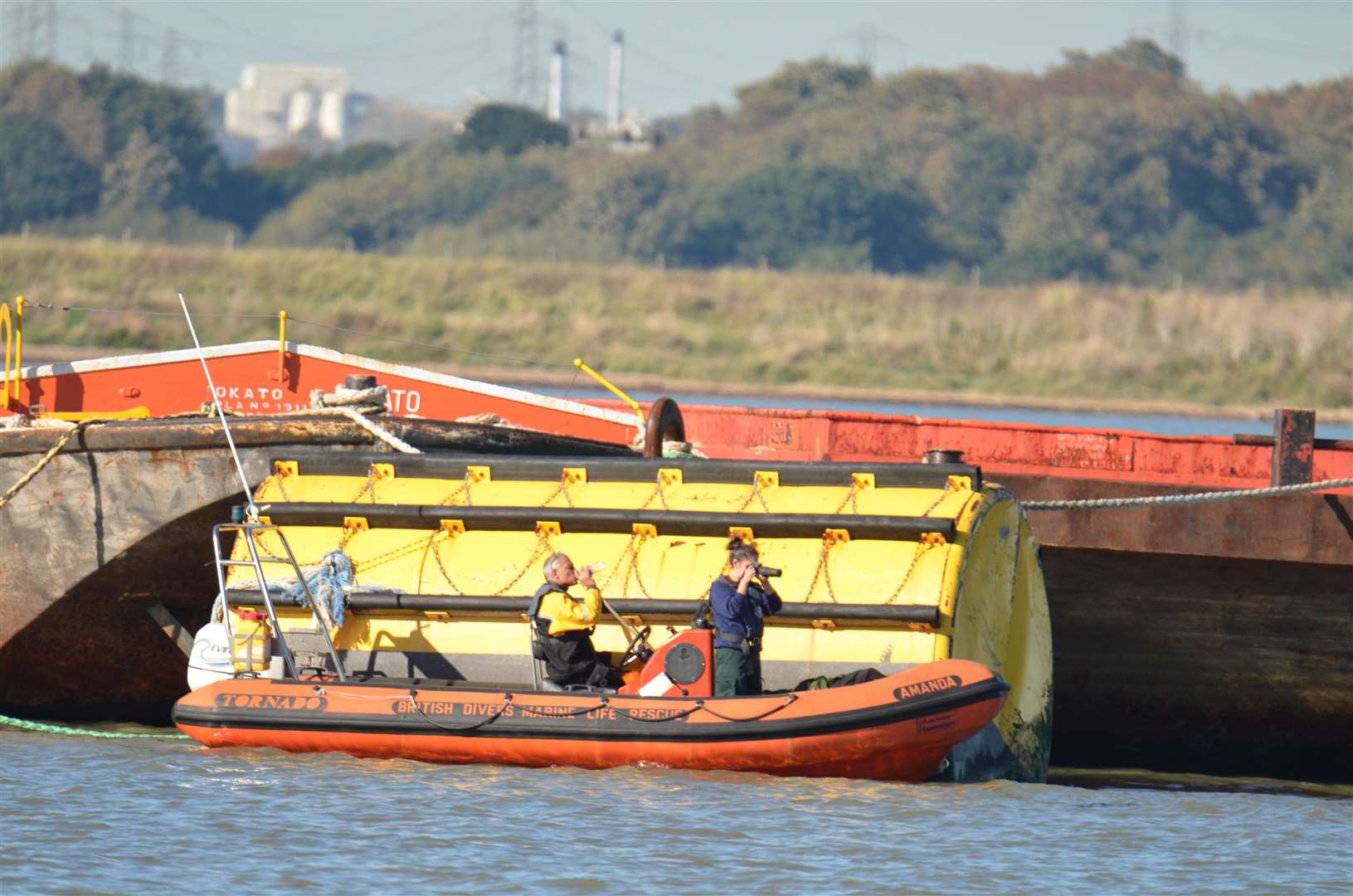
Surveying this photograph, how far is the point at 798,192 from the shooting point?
92562 millimetres

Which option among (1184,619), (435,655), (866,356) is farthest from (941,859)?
(866,356)

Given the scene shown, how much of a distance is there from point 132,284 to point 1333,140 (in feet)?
216

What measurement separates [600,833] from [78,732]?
493cm

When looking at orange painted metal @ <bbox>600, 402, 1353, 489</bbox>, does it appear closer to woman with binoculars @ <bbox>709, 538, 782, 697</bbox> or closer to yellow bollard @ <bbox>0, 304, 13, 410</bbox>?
woman with binoculars @ <bbox>709, 538, 782, 697</bbox>

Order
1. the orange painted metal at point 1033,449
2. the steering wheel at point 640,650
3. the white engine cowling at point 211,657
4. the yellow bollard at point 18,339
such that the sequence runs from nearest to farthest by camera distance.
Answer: the steering wheel at point 640,650 < the white engine cowling at point 211,657 < the yellow bollard at point 18,339 < the orange painted metal at point 1033,449

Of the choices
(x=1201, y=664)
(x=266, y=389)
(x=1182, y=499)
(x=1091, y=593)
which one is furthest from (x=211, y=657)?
(x=1201, y=664)

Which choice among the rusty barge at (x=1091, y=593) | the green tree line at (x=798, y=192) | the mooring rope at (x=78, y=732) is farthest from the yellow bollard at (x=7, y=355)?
the green tree line at (x=798, y=192)

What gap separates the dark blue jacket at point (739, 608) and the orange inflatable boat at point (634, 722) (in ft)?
1.09

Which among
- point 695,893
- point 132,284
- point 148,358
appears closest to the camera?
point 695,893

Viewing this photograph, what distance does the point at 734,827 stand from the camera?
10.2 m

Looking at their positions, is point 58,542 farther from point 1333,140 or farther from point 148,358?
point 1333,140

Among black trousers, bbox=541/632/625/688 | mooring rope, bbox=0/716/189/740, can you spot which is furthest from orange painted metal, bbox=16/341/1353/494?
black trousers, bbox=541/632/625/688

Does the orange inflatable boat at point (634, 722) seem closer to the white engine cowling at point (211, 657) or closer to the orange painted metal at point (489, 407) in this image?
the white engine cowling at point (211, 657)

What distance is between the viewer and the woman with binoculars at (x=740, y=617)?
1127 centimetres
